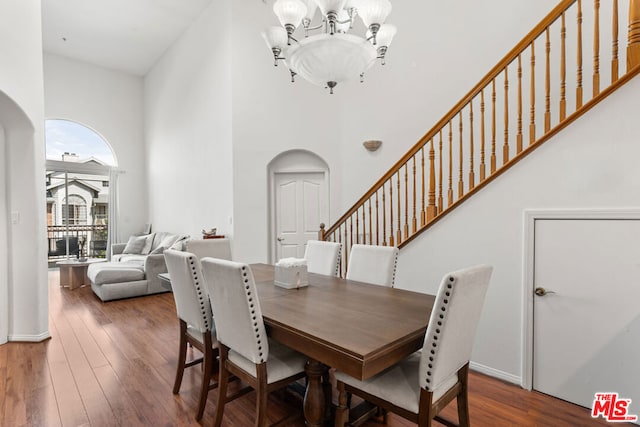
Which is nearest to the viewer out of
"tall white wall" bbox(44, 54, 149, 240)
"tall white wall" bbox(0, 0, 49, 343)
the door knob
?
the door knob

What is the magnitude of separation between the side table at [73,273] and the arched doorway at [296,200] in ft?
11.6

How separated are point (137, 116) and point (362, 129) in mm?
6062

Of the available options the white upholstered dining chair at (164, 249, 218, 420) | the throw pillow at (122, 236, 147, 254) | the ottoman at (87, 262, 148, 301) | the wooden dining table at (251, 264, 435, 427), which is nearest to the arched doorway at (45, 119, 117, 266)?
the throw pillow at (122, 236, 147, 254)

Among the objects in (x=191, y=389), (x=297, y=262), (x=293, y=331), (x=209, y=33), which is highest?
(x=209, y=33)

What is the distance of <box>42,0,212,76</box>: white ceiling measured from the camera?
5410 mm

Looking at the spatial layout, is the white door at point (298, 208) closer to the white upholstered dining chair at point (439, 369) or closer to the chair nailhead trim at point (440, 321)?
the white upholstered dining chair at point (439, 369)

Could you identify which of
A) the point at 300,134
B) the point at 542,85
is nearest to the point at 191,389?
the point at 300,134

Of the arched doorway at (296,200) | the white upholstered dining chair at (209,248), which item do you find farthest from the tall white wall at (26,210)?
the arched doorway at (296,200)

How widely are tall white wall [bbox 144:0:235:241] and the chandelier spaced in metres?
2.76

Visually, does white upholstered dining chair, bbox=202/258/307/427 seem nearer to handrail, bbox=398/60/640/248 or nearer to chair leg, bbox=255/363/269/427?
chair leg, bbox=255/363/269/427

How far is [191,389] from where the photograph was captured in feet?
8.17

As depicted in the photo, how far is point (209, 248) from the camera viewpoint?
3164 mm

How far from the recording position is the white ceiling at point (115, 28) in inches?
213

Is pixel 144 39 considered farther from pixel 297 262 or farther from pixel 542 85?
pixel 542 85
